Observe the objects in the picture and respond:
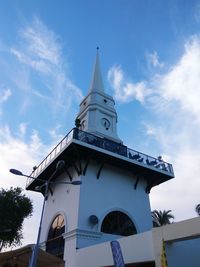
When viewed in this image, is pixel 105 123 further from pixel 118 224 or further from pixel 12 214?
pixel 12 214

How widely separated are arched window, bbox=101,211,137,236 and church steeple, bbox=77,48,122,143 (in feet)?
23.6

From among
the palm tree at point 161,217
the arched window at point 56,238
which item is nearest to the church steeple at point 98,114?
the arched window at point 56,238

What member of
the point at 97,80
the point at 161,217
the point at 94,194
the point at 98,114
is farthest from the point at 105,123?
the point at 161,217

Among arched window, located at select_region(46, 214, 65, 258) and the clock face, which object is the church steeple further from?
arched window, located at select_region(46, 214, 65, 258)

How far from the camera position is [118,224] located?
18.0 metres

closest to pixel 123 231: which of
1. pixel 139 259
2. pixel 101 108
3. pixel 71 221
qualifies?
pixel 71 221

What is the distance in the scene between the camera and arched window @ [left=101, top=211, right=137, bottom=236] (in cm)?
1739

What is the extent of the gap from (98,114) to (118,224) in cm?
1052

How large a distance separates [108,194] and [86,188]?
1894 mm

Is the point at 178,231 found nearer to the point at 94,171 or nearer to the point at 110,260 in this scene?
the point at 110,260

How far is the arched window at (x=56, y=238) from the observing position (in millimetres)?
17547

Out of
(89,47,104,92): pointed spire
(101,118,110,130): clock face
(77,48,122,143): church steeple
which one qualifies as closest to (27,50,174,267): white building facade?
(77,48,122,143): church steeple

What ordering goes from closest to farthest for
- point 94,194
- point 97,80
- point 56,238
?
1. point 94,194
2. point 56,238
3. point 97,80

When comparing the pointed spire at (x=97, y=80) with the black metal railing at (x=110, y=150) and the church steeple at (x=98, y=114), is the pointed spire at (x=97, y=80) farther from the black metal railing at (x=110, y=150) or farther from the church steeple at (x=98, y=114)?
the black metal railing at (x=110, y=150)
